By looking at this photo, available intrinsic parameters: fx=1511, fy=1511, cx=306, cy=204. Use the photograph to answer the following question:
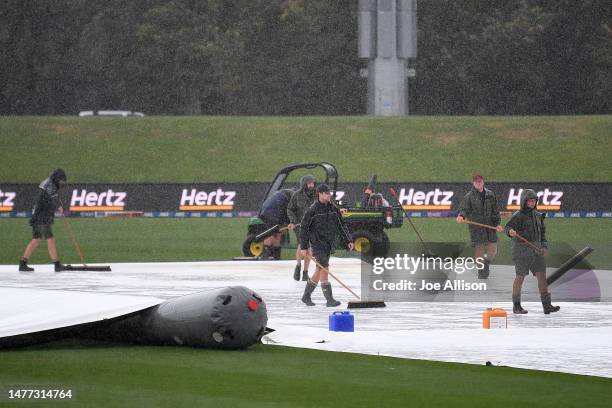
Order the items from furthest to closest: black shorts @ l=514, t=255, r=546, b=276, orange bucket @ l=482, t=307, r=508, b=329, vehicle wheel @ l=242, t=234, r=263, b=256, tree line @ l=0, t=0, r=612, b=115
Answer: tree line @ l=0, t=0, r=612, b=115 < vehicle wheel @ l=242, t=234, r=263, b=256 < black shorts @ l=514, t=255, r=546, b=276 < orange bucket @ l=482, t=307, r=508, b=329

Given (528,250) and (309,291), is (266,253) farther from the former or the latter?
(528,250)

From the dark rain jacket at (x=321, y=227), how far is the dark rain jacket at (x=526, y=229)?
7.76 feet

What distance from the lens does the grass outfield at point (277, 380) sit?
38.7 feet

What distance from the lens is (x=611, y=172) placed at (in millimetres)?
58906

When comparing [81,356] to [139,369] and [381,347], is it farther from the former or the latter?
[381,347]

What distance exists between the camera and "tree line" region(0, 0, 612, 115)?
80.6 metres

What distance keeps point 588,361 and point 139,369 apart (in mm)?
4289

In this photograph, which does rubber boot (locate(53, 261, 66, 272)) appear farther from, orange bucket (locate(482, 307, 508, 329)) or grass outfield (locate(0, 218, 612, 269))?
orange bucket (locate(482, 307, 508, 329))

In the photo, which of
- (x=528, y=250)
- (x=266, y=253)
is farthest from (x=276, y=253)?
(x=528, y=250)

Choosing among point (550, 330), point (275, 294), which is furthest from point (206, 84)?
point (550, 330)

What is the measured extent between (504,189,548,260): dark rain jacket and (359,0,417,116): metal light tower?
43818mm

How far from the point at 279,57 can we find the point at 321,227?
2555 inches

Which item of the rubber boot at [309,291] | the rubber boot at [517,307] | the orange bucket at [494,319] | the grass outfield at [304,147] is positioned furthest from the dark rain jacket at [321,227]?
the grass outfield at [304,147]

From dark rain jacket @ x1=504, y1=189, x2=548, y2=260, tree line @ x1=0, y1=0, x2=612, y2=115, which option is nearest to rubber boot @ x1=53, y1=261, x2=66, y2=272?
dark rain jacket @ x1=504, y1=189, x2=548, y2=260
